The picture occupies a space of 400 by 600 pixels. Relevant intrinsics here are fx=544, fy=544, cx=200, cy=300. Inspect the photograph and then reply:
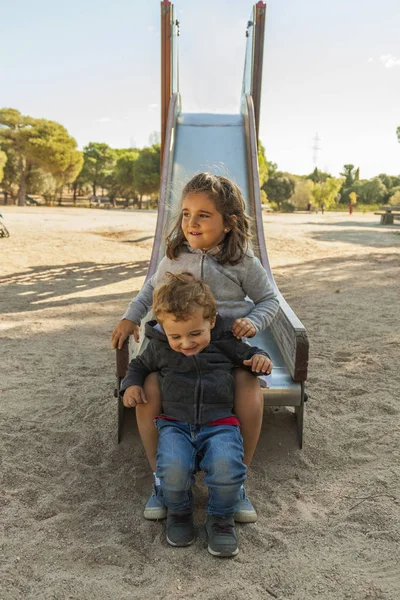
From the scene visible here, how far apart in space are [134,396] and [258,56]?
601 centimetres

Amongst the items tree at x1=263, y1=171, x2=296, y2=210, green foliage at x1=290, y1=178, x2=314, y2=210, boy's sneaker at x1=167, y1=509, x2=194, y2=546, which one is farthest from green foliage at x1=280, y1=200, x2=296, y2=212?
boy's sneaker at x1=167, y1=509, x2=194, y2=546

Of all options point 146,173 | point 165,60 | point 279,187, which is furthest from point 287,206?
point 165,60

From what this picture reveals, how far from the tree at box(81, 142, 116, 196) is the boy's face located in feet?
159

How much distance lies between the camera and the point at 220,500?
2.04 meters

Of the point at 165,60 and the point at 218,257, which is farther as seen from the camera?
the point at 165,60

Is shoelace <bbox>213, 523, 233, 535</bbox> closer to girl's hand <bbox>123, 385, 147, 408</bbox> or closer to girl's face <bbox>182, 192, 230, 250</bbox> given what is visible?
girl's hand <bbox>123, 385, 147, 408</bbox>

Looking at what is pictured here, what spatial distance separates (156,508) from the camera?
7.29ft

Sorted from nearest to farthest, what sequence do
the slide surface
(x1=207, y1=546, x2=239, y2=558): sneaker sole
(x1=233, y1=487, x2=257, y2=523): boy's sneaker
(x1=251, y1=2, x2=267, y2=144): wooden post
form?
1. (x1=207, y1=546, x2=239, y2=558): sneaker sole
2. (x1=233, y1=487, x2=257, y2=523): boy's sneaker
3. the slide surface
4. (x1=251, y1=2, x2=267, y2=144): wooden post

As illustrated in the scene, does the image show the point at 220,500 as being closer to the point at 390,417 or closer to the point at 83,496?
the point at 83,496

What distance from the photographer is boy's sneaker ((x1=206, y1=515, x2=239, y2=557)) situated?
1.96 metres

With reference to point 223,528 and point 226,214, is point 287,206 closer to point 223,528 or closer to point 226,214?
point 226,214

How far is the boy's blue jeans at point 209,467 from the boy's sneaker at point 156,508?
0.13 metres

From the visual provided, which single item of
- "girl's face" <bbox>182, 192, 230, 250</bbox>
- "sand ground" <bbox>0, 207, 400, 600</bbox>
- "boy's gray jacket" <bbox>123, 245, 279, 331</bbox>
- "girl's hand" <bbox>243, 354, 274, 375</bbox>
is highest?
"girl's face" <bbox>182, 192, 230, 250</bbox>

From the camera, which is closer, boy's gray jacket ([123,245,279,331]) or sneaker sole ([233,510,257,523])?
sneaker sole ([233,510,257,523])
